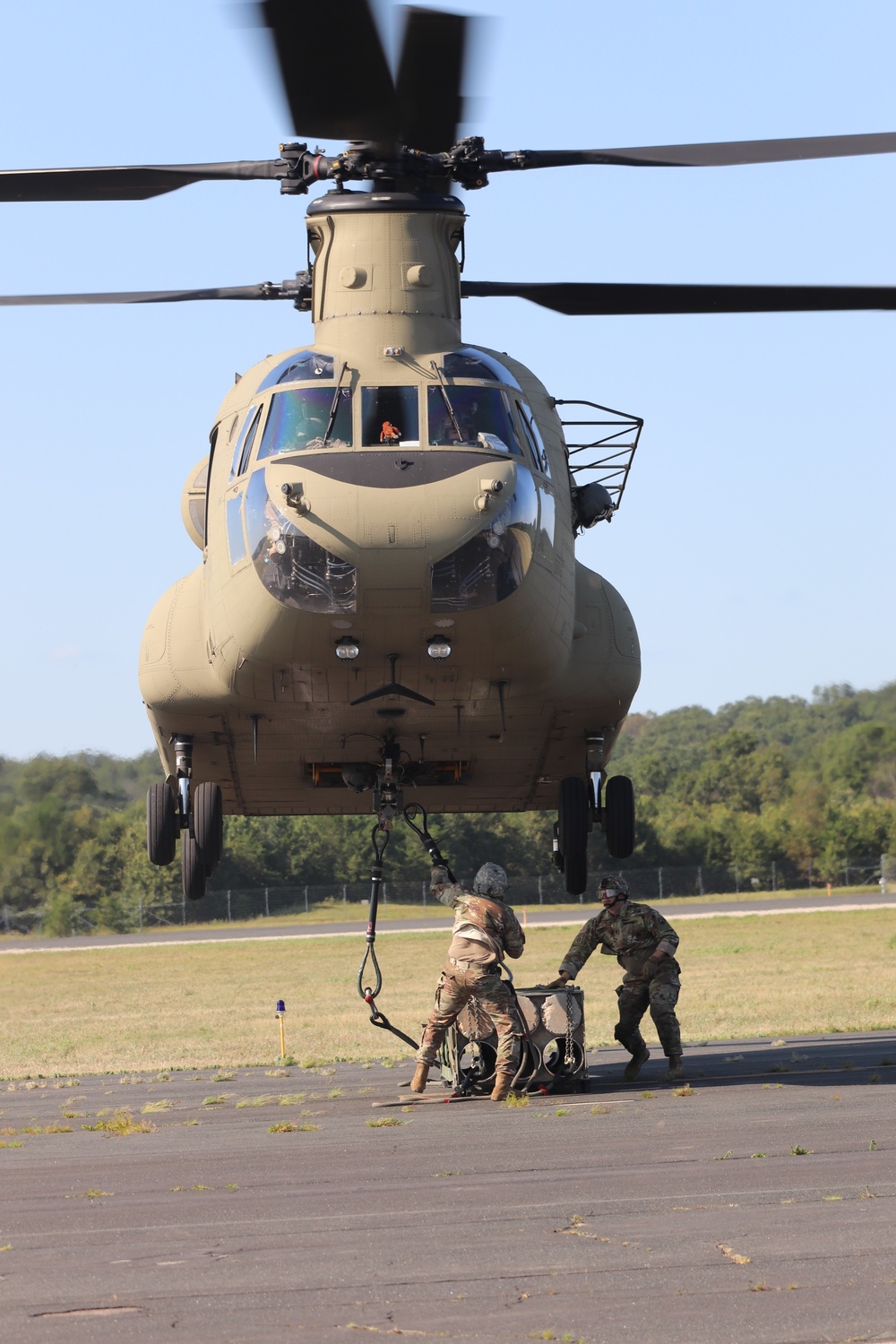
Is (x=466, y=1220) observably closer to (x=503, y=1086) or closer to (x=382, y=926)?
(x=503, y=1086)

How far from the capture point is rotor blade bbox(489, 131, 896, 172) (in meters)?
11.9

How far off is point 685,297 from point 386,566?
14.9 ft

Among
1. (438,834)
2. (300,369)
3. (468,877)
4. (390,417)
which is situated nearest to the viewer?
(390,417)

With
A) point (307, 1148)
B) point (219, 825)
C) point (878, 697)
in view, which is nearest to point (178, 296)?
point (219, 825)

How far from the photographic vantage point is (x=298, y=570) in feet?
38.2

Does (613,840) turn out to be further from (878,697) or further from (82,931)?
(878,697)

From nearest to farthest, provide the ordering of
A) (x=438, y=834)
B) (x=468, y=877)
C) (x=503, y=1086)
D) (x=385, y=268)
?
1. (x=503, y=1086)
2. (x=385, y=268)
3. (x=438, y=834)
4. (x=468, y=877)

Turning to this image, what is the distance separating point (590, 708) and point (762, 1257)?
26.9 feet

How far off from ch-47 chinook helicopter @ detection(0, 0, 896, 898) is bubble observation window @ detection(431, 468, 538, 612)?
0.02 metres

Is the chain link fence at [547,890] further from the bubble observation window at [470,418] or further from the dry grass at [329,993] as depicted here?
the bubble observation window at [470,418]

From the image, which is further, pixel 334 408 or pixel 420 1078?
pixel 420 1078

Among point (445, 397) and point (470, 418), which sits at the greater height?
point (445, 397)

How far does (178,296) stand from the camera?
15.5 meters

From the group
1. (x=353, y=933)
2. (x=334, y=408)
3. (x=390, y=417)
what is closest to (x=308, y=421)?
(x=334, y=408)
